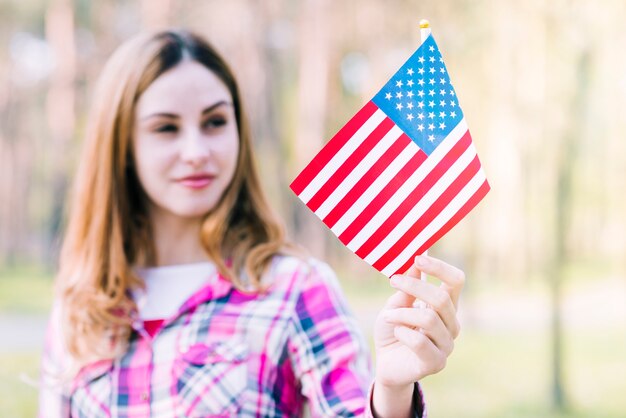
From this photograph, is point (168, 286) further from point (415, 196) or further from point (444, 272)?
point (444, 272)

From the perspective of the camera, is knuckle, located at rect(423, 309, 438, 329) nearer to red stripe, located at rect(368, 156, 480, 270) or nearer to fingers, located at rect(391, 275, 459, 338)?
fingers, located at rect(391, 275, 459, 338)

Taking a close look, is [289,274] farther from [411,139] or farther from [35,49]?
[35,49]

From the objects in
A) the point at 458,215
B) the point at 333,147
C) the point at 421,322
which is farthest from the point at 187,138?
the point at 421,322

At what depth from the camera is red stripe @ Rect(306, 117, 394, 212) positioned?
147cm

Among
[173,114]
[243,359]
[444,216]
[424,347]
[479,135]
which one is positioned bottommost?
[243,359]

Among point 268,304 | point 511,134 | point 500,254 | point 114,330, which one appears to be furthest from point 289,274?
point 500,254

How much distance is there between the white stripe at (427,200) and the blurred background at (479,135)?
14.6 feet

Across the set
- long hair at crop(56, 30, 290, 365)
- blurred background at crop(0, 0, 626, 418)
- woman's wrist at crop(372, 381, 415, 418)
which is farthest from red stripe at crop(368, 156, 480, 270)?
blurred background at crop(0, 0, 626, 418)

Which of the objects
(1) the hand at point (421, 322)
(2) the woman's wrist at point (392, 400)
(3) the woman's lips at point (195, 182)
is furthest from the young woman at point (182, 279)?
(1) the hand at point (421, 322)

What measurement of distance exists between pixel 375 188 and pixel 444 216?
145 millimetres

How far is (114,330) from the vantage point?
186 cm

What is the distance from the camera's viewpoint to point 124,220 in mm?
2043

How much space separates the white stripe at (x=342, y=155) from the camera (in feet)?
4.80

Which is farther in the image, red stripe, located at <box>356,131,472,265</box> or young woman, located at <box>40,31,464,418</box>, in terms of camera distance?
young woman, located at <box>40,31,464,418</box>
